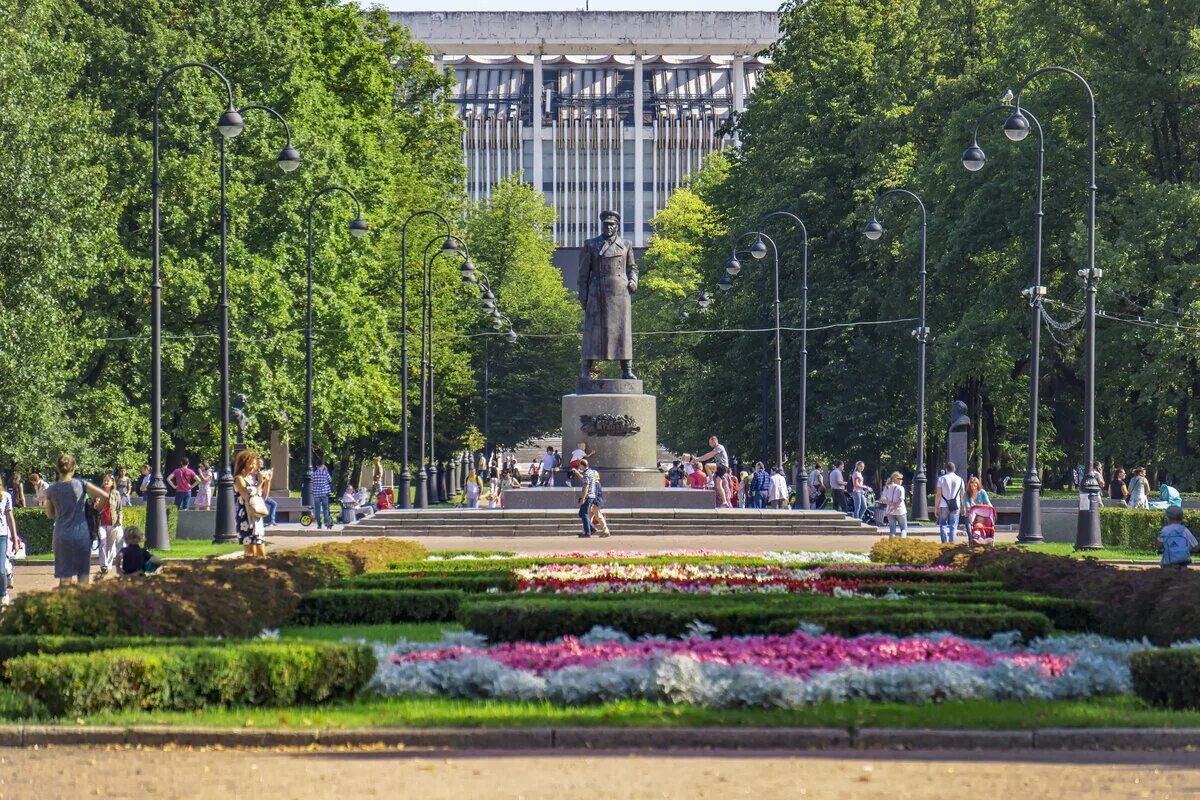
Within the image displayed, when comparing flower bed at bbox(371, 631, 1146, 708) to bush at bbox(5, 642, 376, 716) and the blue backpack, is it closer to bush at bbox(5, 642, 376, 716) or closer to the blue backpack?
bush at bbox(5, 642, 376, 716)

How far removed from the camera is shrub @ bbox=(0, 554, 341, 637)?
13805 millimetres

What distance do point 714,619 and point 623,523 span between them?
73.8 feet

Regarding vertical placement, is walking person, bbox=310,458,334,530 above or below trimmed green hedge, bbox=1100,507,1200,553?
above

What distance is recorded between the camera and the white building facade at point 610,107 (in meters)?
138

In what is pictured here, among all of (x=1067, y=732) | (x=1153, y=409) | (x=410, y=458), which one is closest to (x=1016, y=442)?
(x=1153, y=409)

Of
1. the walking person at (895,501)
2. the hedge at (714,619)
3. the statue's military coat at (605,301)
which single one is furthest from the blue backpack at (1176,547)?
the statue's military coat at (605,301)

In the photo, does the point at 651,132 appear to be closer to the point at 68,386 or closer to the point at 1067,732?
the point at 68,386

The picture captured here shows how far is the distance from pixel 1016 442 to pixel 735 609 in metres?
50.0

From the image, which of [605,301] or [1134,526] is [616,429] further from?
[1134,526]

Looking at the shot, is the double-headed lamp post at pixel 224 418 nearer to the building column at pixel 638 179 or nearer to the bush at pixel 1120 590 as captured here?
the bush at pixel 1120 590

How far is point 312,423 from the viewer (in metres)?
48.4

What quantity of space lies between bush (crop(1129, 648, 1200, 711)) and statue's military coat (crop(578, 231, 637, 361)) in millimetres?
29225

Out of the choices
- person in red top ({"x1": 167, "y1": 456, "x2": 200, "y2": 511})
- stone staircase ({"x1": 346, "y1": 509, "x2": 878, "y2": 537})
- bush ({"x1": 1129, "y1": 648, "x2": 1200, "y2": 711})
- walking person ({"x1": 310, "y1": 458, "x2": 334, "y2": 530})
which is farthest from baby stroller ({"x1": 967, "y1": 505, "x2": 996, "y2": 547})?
person in red top ({"x1": 167, "y1": 456, "x2": 200, "y2": 511})

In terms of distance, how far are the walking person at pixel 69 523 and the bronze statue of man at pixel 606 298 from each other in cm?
2289
